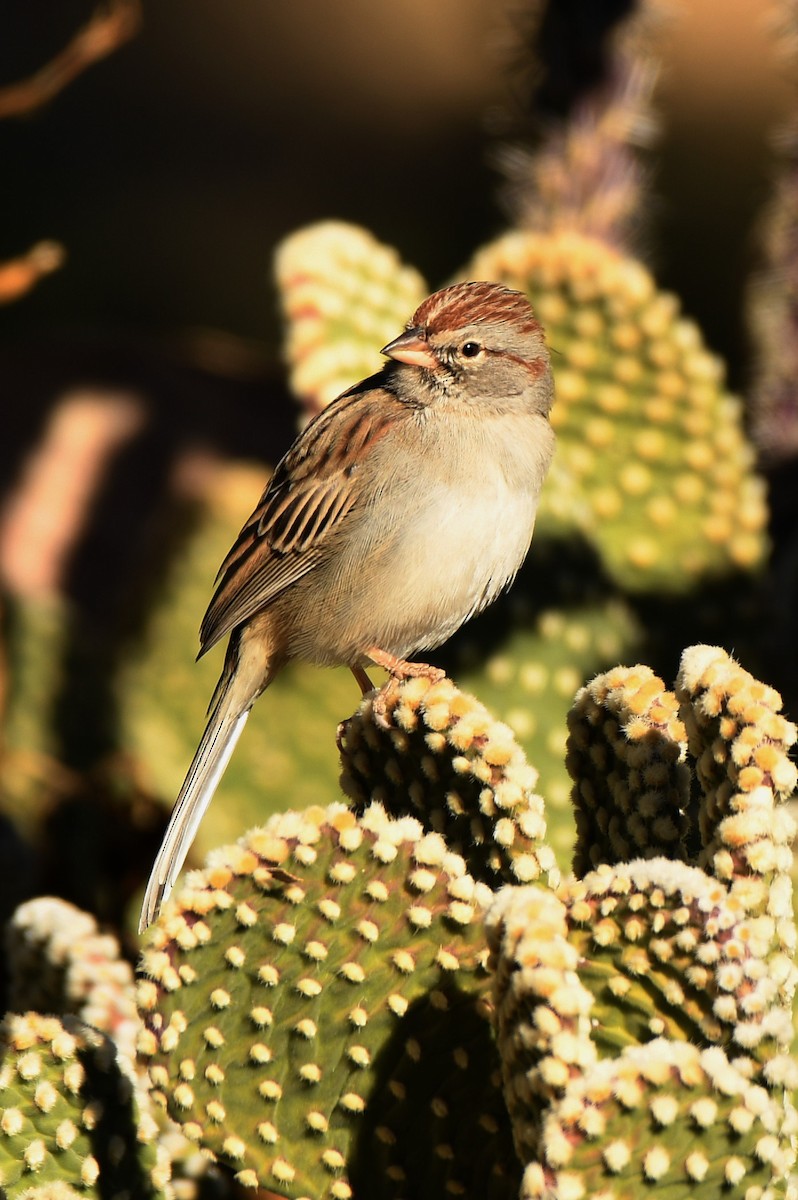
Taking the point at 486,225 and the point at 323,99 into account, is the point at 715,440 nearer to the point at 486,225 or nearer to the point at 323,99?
the point at 486,225

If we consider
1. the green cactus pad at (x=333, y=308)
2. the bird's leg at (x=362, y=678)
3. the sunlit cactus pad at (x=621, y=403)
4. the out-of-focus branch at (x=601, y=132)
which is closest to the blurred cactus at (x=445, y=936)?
the bird's leg at (x=362, y=678)

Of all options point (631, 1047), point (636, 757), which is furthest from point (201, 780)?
point (631, 1047)

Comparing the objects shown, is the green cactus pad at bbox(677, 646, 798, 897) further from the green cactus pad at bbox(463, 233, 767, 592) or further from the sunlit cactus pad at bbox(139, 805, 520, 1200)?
the green cactus pad at bbox(463, 233, 767, 592)

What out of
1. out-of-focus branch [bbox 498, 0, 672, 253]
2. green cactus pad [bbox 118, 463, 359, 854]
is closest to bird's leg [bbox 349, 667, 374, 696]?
green cactus pad [bbox 118, 463, 359, 854]

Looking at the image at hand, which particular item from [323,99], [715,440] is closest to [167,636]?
[715,440]

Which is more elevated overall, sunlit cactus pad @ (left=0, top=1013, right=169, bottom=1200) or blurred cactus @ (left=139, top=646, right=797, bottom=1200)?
blurred cactus @ (left=139, top=646, right=797, bottom=1200)

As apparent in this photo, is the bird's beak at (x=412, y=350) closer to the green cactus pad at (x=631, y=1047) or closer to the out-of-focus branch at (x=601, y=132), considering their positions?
the green cactus pad at (x=631, y=1047)
